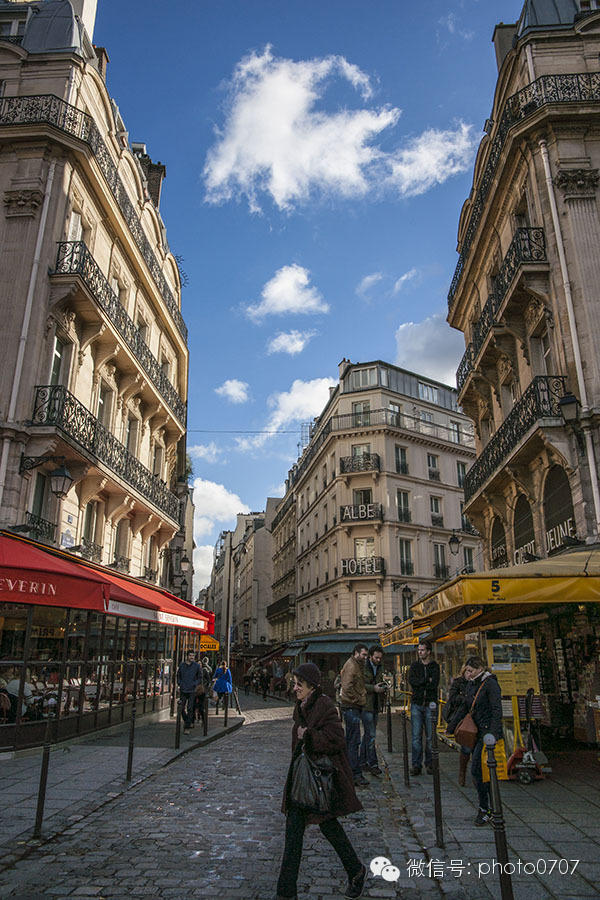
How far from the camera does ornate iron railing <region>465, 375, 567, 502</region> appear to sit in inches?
468

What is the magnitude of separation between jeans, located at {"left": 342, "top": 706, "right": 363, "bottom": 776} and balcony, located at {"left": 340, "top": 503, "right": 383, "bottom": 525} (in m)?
23.3

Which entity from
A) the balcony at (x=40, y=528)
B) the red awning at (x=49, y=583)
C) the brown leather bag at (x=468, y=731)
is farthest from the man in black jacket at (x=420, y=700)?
the balcony at (x=40, y=528)

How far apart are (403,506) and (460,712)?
25.4m

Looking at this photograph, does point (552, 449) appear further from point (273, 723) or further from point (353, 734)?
point (273, 723)

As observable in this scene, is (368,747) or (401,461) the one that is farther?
(401,461)

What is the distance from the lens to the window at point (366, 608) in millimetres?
30000

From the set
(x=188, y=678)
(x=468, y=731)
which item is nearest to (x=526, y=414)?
(x=468, y=731)

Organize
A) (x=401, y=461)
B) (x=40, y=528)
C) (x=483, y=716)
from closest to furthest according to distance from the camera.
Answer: (x=483, y=716) → (x=40, y=528) → (x=401, y=461)

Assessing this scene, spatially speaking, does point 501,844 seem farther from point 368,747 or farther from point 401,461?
point 401,461

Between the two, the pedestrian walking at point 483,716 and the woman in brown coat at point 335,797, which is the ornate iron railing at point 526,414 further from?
the woman in brown coat at point 335,797

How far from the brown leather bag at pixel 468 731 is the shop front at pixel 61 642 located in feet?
16.5

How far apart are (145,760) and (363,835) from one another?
15.4 feet

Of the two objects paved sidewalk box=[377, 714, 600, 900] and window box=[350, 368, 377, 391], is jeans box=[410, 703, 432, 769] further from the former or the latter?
window box=[350, 368, 377, 391]

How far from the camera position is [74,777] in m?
7.64
